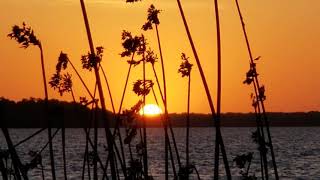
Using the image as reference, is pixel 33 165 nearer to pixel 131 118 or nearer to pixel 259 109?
pixel 131 118

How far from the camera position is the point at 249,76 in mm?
11539

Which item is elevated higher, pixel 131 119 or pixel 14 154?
pixel 131 119

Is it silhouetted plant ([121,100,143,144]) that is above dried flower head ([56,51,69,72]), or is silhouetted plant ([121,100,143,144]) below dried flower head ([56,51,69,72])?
below

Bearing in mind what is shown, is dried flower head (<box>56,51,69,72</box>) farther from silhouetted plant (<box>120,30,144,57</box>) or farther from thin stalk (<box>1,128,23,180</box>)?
thin stalk (<box>1,128,23,180</box>)

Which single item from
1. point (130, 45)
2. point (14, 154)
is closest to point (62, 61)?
point (130, 45)

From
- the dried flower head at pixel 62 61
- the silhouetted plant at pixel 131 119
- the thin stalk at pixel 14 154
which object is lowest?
the thin stalk at pixel 14 154

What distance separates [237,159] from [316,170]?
7580 cm

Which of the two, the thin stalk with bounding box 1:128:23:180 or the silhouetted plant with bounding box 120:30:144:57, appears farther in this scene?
the silhouetted plant with bounding box 120:30:144:57

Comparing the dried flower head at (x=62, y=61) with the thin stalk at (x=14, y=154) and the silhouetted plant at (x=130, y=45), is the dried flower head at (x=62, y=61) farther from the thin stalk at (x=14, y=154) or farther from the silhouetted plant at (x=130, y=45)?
the thin stalk at (x=14, y=154)

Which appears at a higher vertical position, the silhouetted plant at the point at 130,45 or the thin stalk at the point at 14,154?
the silhouetted plant at the point at 130,45

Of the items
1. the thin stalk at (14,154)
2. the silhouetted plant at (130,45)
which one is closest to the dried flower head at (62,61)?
the silhouetted plant at (130,45)

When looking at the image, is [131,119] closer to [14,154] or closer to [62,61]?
[62,61]

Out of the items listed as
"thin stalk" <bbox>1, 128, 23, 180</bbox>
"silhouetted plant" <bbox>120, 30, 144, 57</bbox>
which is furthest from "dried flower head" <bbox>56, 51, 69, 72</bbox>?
"thin stalk" <bbox>1, 128, 23, 180</bbox>

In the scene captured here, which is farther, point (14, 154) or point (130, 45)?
point (130, 45)
